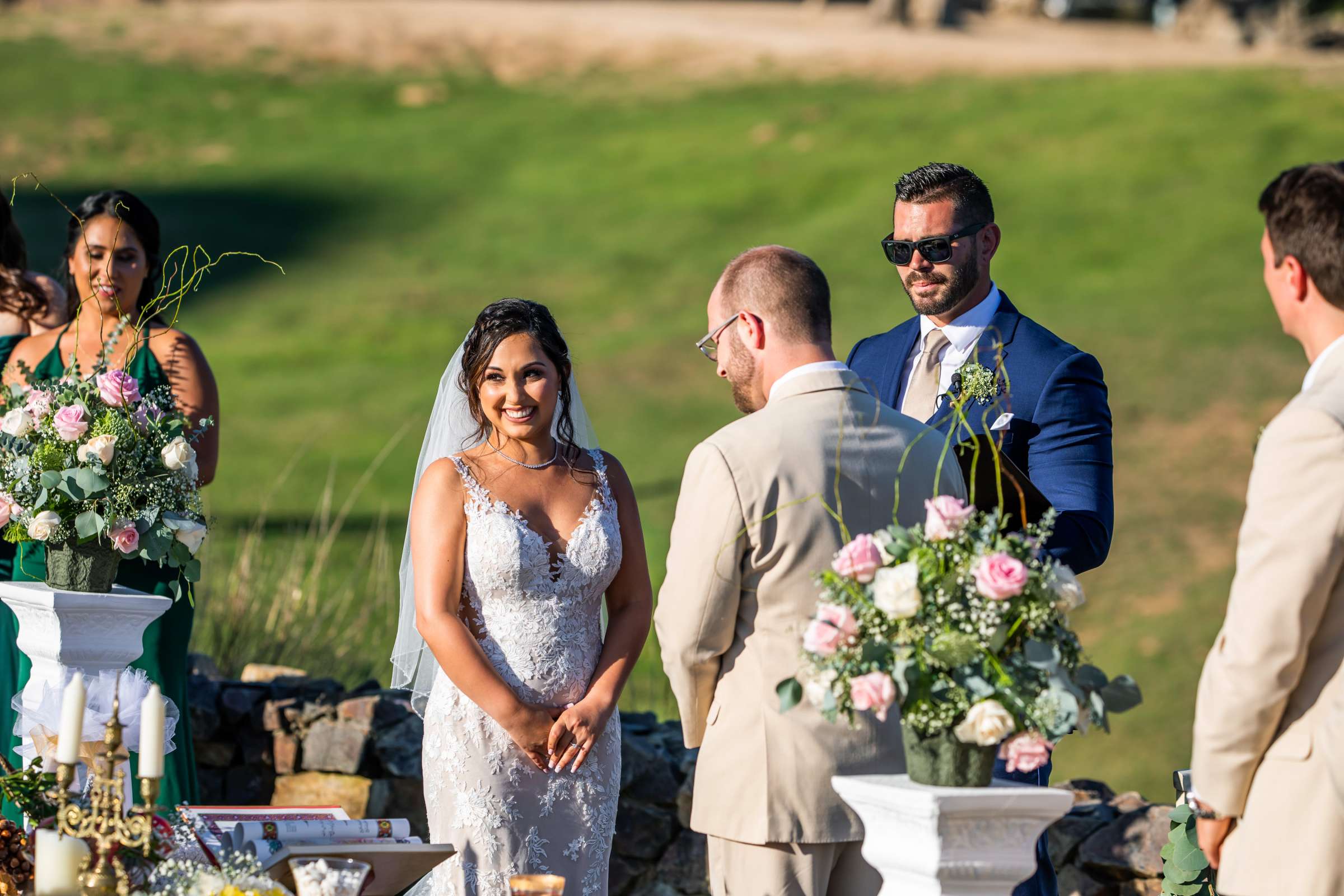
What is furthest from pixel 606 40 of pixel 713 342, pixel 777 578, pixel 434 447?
pixel 777 578

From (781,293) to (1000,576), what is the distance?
0.97 m

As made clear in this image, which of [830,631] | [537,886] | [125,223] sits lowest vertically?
[537,886]

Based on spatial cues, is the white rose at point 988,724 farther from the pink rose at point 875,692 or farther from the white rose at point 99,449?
the white rose at point 99,449

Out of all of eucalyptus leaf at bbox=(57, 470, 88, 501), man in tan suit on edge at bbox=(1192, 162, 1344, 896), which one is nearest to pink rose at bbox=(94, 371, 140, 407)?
eucalyptus leaf at bbox=(57, 470, 88, 501)

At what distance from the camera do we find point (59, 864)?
277 cm

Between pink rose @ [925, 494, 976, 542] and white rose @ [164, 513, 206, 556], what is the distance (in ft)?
6.91

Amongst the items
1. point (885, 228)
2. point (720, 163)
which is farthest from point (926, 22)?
point (885, 228)

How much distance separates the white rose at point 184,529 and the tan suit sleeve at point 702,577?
1374mm

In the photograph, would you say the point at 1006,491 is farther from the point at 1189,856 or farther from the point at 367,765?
the point at 367,765

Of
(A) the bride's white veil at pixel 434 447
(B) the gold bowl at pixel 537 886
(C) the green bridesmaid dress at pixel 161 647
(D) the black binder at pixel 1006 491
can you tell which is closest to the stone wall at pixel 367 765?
(C) the green bridesmaid dress at pixel 161 647

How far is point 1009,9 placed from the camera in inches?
1811

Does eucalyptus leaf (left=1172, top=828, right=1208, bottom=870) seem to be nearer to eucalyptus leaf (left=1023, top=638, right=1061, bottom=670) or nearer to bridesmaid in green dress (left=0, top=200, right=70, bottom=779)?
eucalyptus leaf (left=1023, top=638, right=1061, bottom=670)

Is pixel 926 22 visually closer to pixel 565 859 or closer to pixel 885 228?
pixel 885 228

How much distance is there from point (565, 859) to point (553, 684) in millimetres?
459
